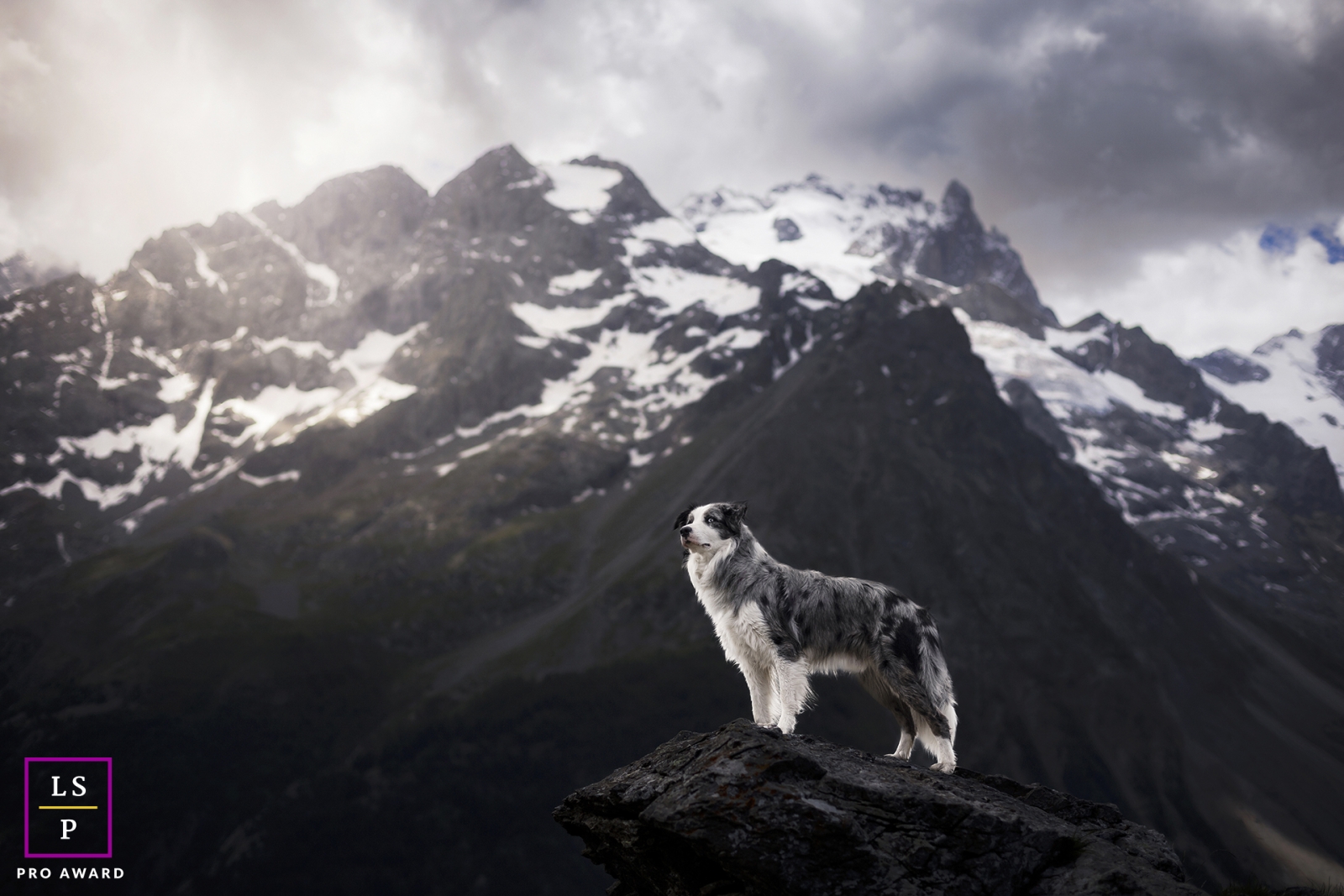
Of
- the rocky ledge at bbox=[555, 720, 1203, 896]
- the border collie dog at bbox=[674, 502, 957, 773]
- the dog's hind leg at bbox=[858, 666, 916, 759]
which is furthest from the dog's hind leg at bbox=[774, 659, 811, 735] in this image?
the dog's hind leg at bbox=[858, 666, 916, 759]

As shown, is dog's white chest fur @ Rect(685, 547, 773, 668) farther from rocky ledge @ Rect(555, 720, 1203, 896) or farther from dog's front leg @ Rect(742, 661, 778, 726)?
rocky ledge @ Rect(555, 720, 1203, 896)

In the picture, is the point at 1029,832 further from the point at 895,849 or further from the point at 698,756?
the point at 698,756

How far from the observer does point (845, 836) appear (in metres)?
13.7

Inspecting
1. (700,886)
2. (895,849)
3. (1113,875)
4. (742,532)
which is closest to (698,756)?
(700,886)

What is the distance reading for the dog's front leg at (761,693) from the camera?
17812 millimetres

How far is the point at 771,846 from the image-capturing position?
13.8 metres

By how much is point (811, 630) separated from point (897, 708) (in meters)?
2.77

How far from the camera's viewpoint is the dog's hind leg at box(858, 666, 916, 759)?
17.8 metres

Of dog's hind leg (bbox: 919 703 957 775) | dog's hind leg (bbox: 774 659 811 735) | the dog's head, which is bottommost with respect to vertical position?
dog's hind leg (bbox: 919 703 957 775)

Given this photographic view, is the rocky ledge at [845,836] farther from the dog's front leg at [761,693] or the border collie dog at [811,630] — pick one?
the dog's front leg at [761,693]

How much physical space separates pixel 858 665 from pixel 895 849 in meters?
4.88

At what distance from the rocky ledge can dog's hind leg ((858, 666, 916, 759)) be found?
1957mm

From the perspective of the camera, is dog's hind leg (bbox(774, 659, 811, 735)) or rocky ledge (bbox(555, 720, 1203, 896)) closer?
rocky ledge (bbox(555, 720, 1203, 896))

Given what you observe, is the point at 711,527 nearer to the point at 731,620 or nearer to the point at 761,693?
the point at 731,620
